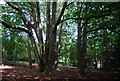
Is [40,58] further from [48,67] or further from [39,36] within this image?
[39,36]

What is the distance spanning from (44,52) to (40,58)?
593 mm

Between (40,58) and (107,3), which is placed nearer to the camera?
(107,3)

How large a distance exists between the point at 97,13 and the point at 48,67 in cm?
522

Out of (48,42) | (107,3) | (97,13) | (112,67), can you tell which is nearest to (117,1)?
(107,3)

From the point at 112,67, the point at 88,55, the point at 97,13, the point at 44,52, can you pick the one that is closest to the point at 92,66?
the point at 88,55

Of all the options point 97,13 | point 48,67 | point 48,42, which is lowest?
point 48,67

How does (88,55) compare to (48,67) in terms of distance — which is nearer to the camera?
(48,67)

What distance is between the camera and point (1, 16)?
8789 mm

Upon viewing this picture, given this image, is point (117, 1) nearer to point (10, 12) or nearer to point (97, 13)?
point (97, 13)

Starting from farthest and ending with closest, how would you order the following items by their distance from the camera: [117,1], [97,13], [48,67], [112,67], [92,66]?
[92,66] < [112,67] < [48,67] < [97,13] < [117,1]

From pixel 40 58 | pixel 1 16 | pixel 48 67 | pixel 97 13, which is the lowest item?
pixel 48 67

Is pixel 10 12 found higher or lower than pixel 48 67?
higher

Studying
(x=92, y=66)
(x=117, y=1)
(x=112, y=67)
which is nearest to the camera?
(x=117, y=1)

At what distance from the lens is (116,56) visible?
57.8ft
